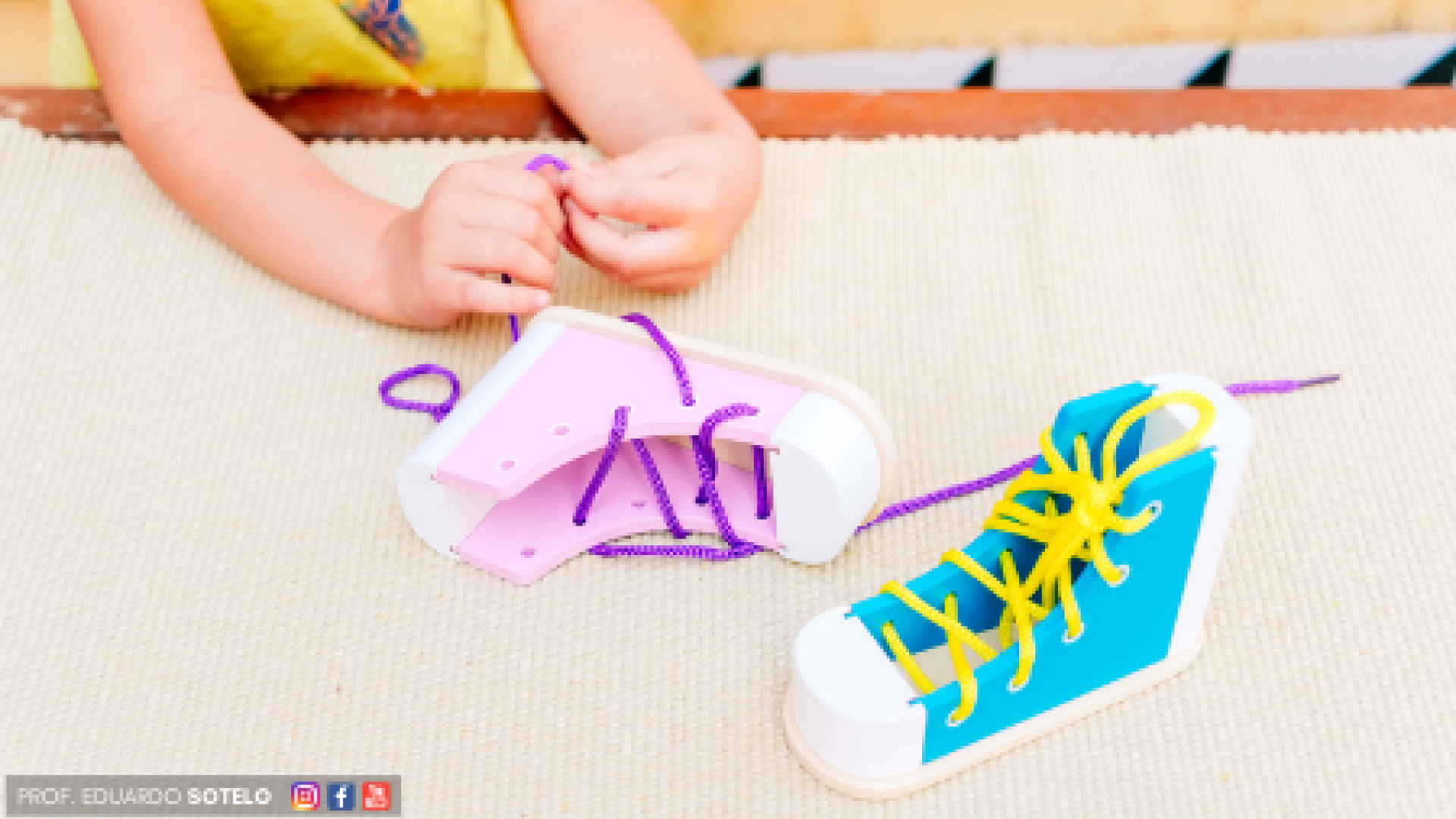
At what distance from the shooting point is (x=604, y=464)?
0.61 metres

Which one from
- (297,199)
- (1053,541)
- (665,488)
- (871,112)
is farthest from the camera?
(871,112)

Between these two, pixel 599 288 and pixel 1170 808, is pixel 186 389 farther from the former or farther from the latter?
pixel 1170 808

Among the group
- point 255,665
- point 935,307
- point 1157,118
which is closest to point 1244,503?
point 935,307

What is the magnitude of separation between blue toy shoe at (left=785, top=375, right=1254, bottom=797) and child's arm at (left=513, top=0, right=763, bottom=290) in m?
0.25

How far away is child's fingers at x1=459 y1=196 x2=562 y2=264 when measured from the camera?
2.22 ft

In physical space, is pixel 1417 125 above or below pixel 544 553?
above

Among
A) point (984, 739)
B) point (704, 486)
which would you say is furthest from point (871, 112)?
point (984, 739)

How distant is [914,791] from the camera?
53cm

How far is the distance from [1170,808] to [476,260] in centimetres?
41

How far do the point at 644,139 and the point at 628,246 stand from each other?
0.44 feet

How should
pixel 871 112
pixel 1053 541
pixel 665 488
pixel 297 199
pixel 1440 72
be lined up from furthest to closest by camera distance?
1. pixel 1440 72
2. pixel 871 112
3. pixel 297 199
4. pixel 665 488
5. pixel 1053 541

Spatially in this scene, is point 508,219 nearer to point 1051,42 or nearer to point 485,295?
point 485,295

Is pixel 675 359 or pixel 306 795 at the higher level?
pixel 675 359

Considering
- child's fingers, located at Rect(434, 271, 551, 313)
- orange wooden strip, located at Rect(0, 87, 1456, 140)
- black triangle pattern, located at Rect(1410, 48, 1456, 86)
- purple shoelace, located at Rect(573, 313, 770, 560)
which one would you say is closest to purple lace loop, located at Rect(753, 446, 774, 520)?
purple shoelace, located at Rect(573, 313, 770, 560)
